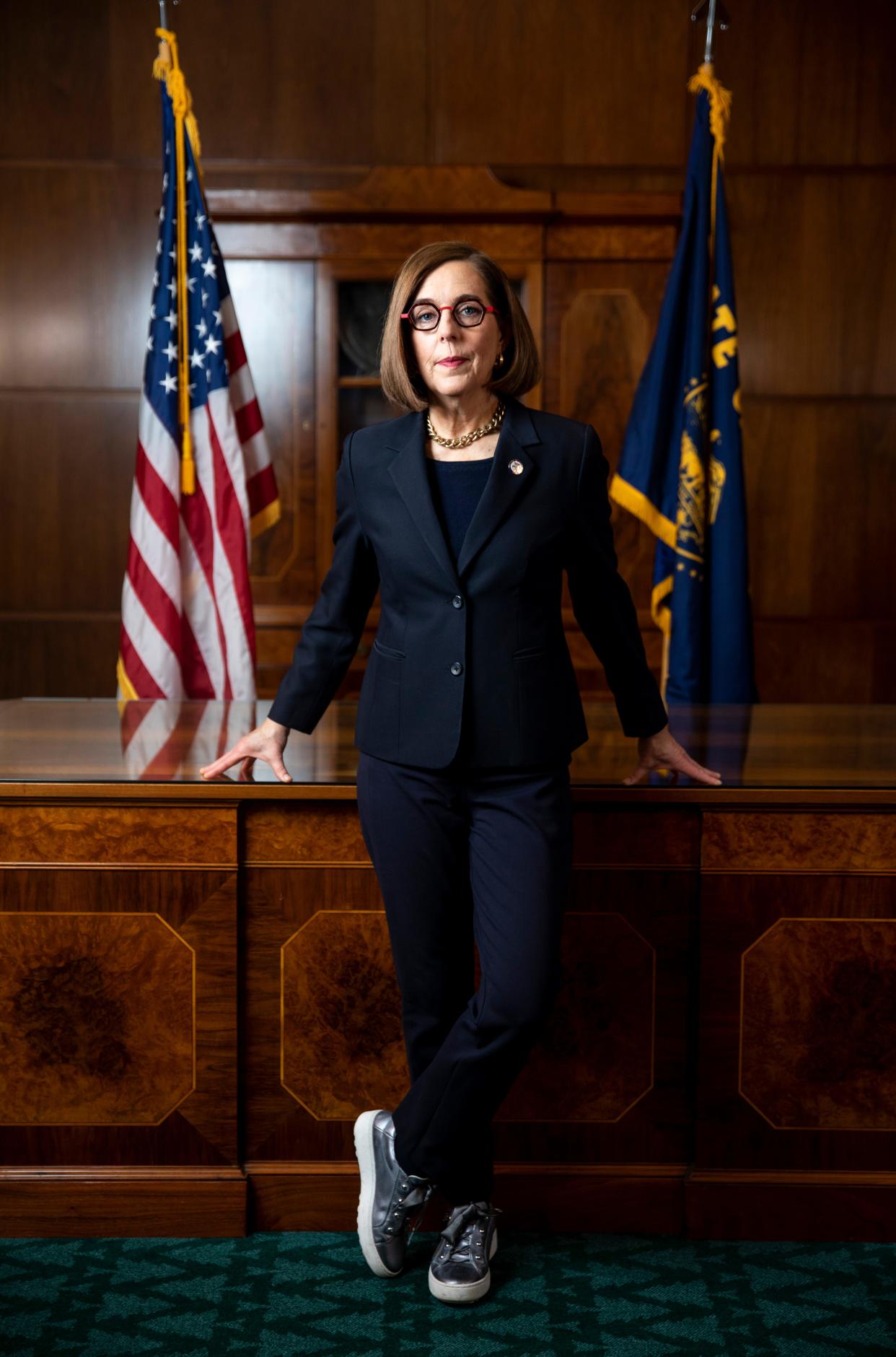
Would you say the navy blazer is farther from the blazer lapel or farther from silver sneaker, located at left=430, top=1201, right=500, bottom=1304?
silver sneaker, located at left=430, top=1201, right=500, bottom=1304

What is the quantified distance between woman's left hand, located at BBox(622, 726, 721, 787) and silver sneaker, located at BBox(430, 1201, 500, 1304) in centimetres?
77

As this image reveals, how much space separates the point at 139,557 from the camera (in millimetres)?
3730

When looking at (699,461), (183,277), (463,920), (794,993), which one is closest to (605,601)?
(463,920)

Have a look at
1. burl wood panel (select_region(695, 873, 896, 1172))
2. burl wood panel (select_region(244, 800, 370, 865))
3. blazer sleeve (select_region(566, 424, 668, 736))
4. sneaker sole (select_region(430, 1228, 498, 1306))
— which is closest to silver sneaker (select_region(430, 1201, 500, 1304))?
sneaker sole (select_region(430, 1228, 498, 1306))

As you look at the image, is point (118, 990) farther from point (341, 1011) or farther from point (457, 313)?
point (457, 313)

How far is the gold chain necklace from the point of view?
76.5 inches

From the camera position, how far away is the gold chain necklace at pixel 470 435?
6.38 ft

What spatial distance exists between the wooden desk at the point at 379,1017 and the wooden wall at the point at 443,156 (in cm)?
283

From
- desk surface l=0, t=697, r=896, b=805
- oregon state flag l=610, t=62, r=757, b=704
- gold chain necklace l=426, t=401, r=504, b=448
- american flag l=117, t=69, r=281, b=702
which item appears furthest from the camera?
oregon state flag l=610, t=62, r=757, b=704

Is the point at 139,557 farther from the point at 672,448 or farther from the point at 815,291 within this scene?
the point at 815,291

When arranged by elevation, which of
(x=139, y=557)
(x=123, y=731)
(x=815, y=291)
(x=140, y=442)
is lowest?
(x=123, y=731)

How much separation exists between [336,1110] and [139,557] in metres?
2.01

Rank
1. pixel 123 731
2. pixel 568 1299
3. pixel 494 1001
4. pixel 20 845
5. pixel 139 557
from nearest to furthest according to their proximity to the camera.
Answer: pixel 494 1001 → pixel 568 1299 → pixel 20 845 → pixel 123 731 → pixel 139 557

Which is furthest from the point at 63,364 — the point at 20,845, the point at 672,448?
the point at 20,845
